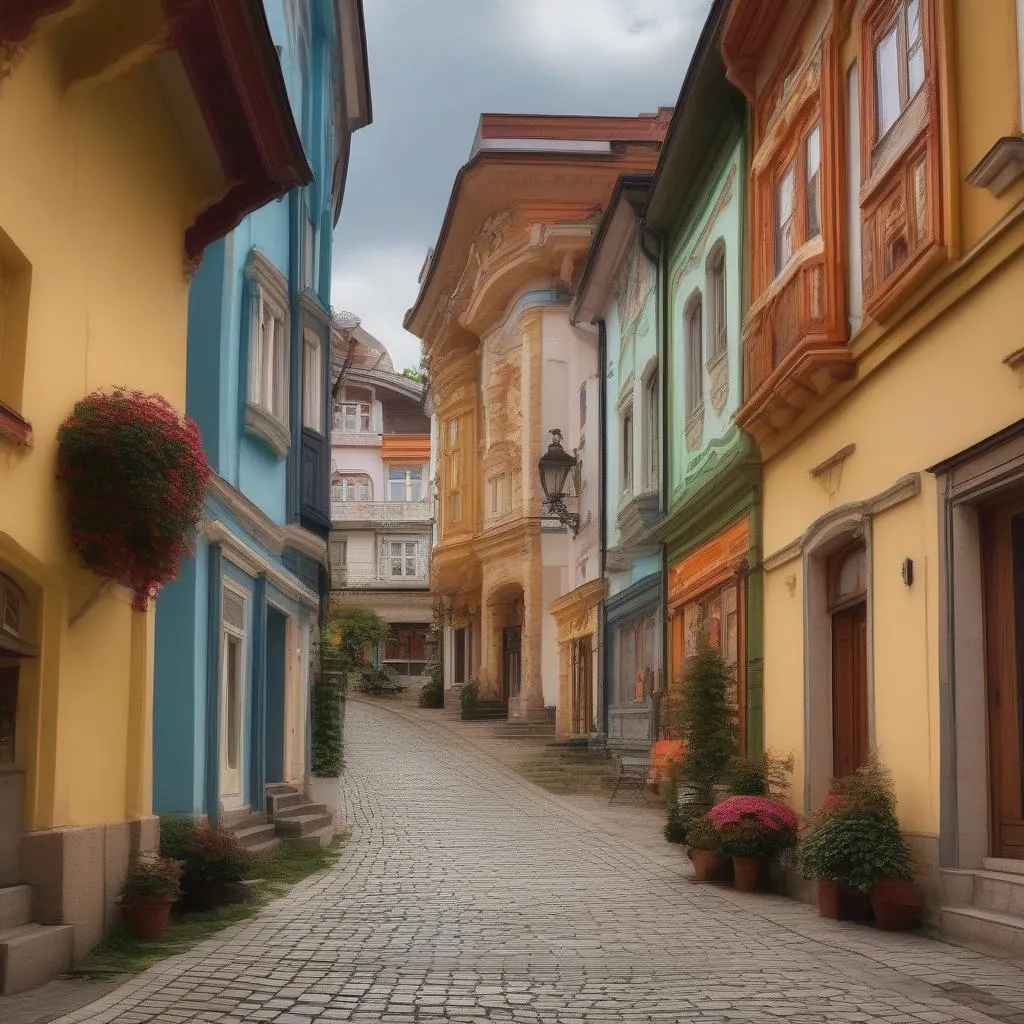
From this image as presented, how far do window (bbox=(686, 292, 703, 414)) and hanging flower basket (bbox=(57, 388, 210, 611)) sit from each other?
10547 millimetres

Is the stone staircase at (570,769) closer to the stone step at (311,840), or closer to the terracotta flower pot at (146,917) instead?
the stone step at (311,840)

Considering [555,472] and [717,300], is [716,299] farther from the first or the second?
[555,472]

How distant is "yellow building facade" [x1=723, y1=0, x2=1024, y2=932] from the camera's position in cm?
980

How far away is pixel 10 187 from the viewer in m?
8.16

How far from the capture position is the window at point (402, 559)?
62.6 meters

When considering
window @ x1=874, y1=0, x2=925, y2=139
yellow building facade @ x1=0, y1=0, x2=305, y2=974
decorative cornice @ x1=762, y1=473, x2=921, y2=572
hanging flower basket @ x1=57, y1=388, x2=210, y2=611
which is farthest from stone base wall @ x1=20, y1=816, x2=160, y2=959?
window @ x1=874, y1=0, x2=925, y2=139

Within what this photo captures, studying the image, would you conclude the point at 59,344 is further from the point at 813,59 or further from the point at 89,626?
the point at 813,59

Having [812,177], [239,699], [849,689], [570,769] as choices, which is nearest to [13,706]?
[239,699]

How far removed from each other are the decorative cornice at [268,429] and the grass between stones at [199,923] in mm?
4238

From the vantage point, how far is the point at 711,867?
13.5 metres

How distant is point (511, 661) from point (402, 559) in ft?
74.4

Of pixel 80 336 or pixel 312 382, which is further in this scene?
pixel 312 382

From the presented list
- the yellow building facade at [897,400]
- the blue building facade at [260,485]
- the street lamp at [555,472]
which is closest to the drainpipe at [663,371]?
the blue building facade at [260,485]

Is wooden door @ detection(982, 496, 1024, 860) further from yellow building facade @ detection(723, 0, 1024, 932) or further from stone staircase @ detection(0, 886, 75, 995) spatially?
stone staircase @ detection(0, 886, 75, 995)
